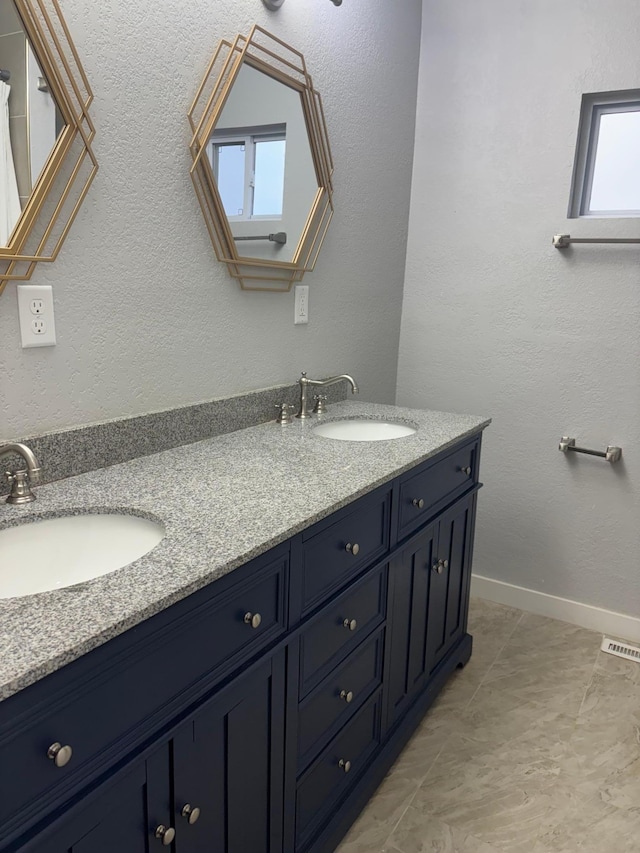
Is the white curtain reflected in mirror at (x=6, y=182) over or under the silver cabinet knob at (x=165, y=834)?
over

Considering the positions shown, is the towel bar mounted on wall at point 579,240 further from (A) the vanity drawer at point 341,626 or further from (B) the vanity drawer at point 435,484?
(A) the vanity drawer at point 341,626

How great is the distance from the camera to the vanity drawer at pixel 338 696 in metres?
1.27

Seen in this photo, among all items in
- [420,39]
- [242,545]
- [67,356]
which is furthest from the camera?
[420,39]

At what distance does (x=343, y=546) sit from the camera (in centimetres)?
129

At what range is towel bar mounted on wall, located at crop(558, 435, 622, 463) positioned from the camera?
226 centimetres

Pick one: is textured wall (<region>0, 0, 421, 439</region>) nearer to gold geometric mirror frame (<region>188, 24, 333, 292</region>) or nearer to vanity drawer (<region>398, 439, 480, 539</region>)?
gold geometric mirror frame (<region>188, 24, 333, 292</region>)

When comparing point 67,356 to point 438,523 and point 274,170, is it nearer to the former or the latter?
point 274,170

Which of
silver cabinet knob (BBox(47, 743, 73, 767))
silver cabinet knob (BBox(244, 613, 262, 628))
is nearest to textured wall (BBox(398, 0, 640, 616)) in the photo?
silver cabinet knob (BBox(244, 613, 262, 628))

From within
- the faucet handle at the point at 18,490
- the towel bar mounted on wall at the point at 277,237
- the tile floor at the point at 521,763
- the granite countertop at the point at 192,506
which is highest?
the towel bar mounted on wall at the point at 277,237

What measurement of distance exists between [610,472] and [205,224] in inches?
64.1

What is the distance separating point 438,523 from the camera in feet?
5.78

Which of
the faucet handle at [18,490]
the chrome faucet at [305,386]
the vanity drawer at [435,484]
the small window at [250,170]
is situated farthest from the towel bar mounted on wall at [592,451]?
the faucet handle at [18,490]

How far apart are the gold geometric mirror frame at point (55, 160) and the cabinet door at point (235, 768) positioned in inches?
31.4

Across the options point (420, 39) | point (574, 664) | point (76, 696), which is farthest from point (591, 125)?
point (76, 696)
